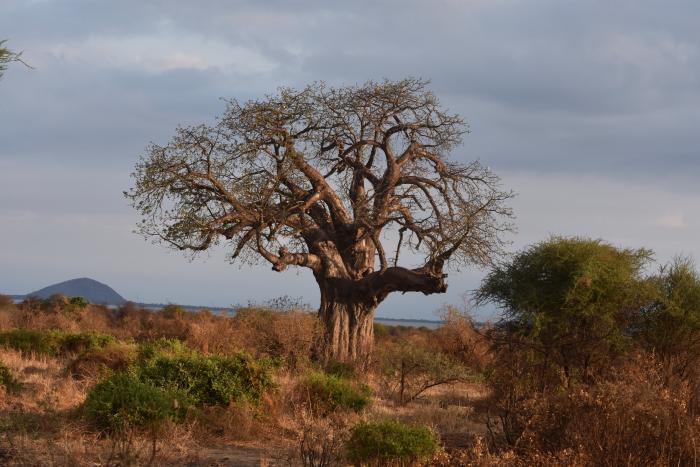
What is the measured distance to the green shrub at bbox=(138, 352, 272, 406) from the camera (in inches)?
469

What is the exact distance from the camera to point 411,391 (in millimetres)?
17422

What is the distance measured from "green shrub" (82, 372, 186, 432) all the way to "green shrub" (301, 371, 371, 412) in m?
2.70

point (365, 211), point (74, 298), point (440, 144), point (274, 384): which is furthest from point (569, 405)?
point (74, 298)

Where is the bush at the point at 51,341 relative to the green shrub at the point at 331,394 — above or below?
above

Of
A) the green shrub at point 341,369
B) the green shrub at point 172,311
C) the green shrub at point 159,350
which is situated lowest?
the green shrub at point 341,369

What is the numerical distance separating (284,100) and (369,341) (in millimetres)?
6944

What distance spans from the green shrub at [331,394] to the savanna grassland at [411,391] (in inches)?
0.9

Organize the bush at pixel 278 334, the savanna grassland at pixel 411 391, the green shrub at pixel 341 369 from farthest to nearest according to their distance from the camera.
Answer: the bush at pixel 278 334 → the green shrub at pixel 341 369 → the savanna grassland at pixel 411 391

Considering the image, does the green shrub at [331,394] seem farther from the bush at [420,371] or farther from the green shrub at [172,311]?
the green shrub at [172,311]

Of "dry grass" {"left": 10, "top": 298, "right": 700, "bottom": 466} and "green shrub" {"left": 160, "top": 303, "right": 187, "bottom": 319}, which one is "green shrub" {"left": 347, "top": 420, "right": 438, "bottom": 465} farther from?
"green shrub" {"left": 160, "top": 303, "right": 187, "bottom": 319}

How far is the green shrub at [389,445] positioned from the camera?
848 cm

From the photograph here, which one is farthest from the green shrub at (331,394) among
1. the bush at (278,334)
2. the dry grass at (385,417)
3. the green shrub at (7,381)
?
the bush at (278,334)

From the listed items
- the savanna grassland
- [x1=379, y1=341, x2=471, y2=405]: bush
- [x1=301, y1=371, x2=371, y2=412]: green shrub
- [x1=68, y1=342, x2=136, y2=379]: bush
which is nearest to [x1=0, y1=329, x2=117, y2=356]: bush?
the savanna grassland

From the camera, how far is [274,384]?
12.8m
